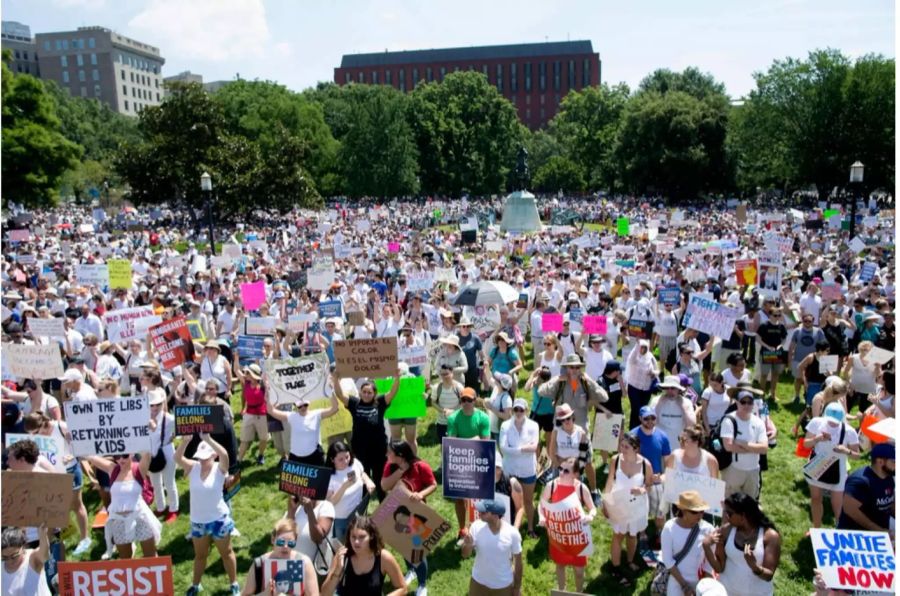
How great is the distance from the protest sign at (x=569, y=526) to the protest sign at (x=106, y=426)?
4.31 m

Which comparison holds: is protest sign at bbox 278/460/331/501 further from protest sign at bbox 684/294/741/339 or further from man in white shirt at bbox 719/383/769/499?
protest sign at bbox 684/294/741/339

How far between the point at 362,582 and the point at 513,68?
124 metres

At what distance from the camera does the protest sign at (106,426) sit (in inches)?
285

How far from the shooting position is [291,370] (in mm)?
8297

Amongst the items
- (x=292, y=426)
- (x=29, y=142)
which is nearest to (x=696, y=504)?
(x=292, y=426)

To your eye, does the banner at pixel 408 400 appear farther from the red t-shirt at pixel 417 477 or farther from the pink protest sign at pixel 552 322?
the pink protest sign at pixel 552 322

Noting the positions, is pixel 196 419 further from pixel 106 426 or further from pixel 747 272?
pixel 747 272

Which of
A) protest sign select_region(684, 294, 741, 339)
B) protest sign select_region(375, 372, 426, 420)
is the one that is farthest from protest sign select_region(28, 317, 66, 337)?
protest sign select_region(684, 294, 741, 339)

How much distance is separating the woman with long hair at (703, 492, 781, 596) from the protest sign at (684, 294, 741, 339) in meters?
5.83

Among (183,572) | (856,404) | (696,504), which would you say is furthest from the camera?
(856,404)

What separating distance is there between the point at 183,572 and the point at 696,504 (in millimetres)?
5292

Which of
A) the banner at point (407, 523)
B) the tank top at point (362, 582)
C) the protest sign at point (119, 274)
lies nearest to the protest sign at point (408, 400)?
the banner at point (407, 523)

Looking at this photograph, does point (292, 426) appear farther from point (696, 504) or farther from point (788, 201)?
point (788, 201)

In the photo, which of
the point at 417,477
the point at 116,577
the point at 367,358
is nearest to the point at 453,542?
the point at 417,477
